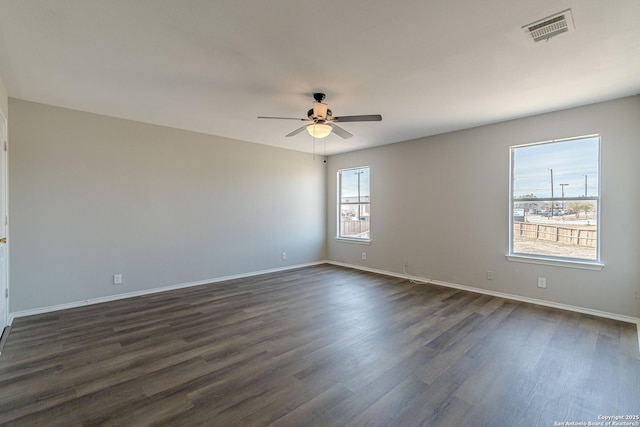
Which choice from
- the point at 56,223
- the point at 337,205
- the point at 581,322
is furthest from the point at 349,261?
the point at 56,223

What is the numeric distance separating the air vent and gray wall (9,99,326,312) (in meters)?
4.64

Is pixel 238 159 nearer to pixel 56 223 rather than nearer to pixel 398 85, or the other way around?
pixel 56 223

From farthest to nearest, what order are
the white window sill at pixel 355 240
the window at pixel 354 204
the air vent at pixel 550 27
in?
the window at pixel 354 204, the white window sill at pixel 355 240, the air vent at pixel 550 27

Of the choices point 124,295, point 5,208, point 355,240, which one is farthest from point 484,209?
point 5,208

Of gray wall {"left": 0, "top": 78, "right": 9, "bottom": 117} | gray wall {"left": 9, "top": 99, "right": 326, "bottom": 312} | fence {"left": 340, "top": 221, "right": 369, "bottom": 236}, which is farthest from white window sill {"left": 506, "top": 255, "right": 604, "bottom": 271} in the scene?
gray wall {"left": 0, "top": 78, "right": 9, "bottom": 117}

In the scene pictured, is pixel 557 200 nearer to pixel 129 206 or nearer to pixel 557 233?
pixel 557 233

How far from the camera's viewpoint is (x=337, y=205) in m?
7.02

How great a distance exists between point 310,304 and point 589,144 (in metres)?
4.24

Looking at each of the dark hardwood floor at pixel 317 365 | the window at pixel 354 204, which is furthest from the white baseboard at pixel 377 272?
the window at pixel 354 204

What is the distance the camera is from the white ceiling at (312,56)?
2010mm

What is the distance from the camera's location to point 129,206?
4.38 metres

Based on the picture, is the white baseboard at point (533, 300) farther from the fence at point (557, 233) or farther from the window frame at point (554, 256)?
the fence at point (557, 233)

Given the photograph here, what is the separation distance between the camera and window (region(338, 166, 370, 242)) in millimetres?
6492

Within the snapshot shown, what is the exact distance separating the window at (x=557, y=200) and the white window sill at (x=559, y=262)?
3 centimetres
